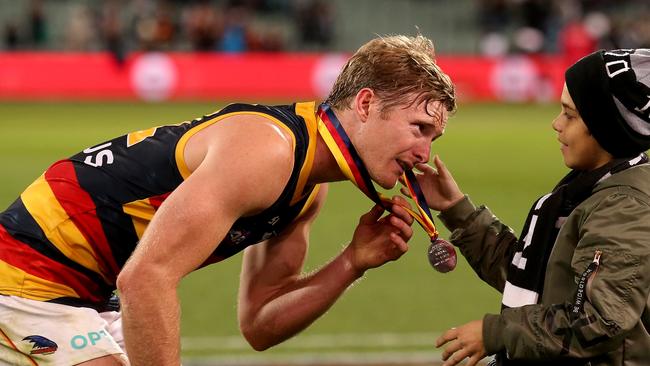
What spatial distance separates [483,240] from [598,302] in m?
1.00

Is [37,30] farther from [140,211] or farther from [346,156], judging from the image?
[346,156]

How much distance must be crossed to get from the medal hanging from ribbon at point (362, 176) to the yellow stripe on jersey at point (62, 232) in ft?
3.16

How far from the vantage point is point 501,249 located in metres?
4.56

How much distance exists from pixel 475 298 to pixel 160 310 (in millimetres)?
5593

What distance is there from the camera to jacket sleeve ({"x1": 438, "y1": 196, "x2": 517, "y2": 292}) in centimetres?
455

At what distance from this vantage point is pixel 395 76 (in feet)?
13.7

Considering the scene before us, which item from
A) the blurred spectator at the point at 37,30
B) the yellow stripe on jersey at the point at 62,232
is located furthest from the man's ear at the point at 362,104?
the blurred spectator at the point at 37,30

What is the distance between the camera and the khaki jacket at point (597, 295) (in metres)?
3.67

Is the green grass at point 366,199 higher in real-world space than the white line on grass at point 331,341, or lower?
lower

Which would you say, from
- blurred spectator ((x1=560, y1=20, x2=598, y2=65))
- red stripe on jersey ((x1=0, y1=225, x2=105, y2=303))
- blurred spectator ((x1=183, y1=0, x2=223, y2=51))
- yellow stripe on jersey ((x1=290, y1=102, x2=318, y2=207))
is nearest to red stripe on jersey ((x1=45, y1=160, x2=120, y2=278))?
red stripe on jersey ((x1=0, y1=225, x2=105, y2=303))

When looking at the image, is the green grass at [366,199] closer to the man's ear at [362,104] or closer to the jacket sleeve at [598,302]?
the man's ear at [362,104]

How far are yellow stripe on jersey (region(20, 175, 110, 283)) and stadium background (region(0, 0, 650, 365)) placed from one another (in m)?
5.43

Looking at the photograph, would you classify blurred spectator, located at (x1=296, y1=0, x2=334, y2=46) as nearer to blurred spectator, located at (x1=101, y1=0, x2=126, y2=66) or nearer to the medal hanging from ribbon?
blurred spectator, located at (x1=101, y1=0, x2=126, y2=66)

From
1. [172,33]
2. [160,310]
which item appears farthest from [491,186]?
[172,33]
